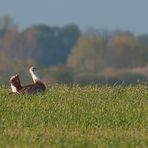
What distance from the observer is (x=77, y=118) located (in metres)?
15.7

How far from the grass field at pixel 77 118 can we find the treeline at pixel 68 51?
121ft

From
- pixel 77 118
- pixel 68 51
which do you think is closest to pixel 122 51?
pixel 68 51

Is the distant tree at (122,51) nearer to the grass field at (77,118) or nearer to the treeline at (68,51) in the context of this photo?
the treeline at (68,51)

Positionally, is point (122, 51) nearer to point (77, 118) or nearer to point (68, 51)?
point (68, 51)

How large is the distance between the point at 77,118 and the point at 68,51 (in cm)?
10300

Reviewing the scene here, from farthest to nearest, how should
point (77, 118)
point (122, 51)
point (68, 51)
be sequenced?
point (68, 51), point (122, 51), point (77, 118)

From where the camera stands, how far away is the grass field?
12.9 meters

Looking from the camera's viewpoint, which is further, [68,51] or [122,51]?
[68,51]

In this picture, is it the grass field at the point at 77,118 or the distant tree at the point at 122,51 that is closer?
the grass field at the point at 77,118

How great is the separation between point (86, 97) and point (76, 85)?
8.55 ft

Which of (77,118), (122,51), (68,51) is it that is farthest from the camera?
(68,51)

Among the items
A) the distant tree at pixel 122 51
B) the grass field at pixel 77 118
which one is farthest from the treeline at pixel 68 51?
the grass field at pixel 77 118

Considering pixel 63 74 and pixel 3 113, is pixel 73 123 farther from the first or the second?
pixel 63 74

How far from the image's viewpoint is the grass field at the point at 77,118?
42.4ft
